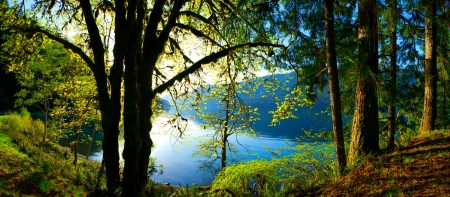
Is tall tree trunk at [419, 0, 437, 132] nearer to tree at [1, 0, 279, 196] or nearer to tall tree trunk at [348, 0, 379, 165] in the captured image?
tall tree trunk at [348, 0, 379, 165]

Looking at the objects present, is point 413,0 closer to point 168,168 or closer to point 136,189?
point 136,189

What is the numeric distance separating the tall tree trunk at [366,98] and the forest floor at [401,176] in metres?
0.45

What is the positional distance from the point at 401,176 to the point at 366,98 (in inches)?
83.3

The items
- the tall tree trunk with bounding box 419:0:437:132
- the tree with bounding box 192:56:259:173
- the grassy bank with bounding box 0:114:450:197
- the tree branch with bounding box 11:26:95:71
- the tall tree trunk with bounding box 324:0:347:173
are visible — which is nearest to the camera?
the grassy bank with bounding box 0:114:450:197

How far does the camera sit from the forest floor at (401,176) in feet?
10.4

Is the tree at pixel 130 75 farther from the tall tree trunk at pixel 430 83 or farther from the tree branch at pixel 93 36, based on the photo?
the tall tree trunk at pixel 430 83

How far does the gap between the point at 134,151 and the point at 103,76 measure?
5.92 ft

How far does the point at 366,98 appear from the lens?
540cm

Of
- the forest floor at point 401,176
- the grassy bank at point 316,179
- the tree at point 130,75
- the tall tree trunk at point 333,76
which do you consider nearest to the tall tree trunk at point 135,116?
the tree at point 130,75

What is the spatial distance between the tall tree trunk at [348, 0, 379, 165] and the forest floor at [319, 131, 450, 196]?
0.45 meters

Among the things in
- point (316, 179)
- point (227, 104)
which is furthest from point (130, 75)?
point (316, 179)

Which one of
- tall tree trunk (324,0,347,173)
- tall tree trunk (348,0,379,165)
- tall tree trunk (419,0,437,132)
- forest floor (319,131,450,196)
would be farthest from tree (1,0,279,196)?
tall tree trunk (419,0,437,132)

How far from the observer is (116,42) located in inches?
195

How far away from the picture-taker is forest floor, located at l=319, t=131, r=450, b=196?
317cm
